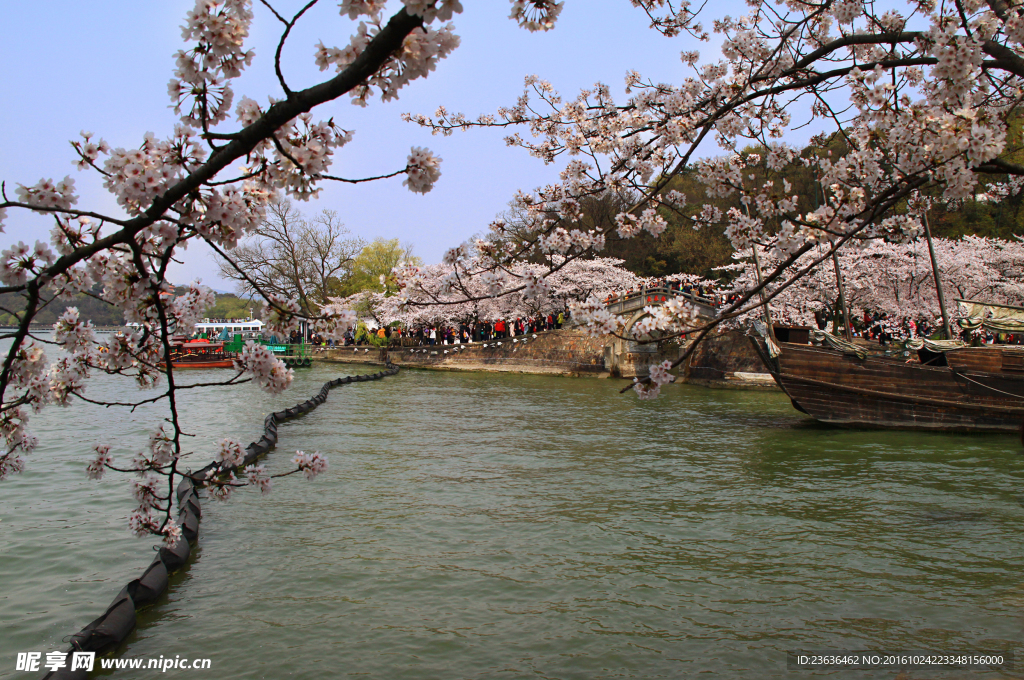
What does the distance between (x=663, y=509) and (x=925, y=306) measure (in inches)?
1025

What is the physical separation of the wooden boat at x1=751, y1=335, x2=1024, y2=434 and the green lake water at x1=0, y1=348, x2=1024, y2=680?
2.45 meters

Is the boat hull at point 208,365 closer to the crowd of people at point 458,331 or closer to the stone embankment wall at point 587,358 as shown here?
the crowd of people at point 458,331

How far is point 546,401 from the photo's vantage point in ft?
72.7

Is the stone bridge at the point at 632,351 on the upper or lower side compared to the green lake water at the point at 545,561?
upper

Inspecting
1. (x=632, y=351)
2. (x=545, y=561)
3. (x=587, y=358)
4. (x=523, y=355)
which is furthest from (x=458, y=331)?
(x=545, y=561)

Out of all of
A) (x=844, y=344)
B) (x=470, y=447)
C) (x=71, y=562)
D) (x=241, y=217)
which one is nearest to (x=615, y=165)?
(x=241, y=217)

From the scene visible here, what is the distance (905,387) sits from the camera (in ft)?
52.7

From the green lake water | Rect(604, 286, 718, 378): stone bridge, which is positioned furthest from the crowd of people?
the green lake water

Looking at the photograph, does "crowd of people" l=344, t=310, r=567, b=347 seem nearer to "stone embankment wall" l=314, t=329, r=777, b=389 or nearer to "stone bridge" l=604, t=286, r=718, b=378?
"stone embankment wall" l=314, t=329, r=777, b=389

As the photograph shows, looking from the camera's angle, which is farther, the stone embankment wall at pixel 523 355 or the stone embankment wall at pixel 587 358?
the stone embankment wall at pixel 523 355

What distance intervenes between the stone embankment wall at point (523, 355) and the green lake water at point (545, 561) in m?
20.2

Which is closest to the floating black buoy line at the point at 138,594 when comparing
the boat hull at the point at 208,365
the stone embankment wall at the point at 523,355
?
the stone embankment wall at the point at 523,355

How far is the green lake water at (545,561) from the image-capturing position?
524 centimetres

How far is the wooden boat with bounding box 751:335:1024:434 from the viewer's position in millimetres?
15484
